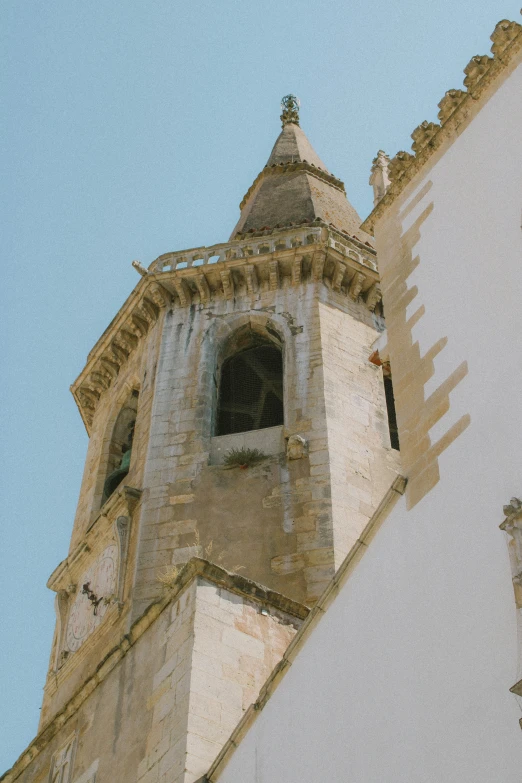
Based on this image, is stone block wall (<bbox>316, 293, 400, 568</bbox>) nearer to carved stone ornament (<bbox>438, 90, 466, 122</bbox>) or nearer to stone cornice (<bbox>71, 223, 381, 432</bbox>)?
stone cornice (<bbox>71, 223, 381, 432</bbox>)

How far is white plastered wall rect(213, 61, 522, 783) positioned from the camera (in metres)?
6.68

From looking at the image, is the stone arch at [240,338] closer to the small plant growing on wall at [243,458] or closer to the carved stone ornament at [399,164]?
the small plant growing on wall at [243,458]

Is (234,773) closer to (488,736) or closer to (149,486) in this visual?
(488,736)

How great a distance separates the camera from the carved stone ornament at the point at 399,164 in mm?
10711

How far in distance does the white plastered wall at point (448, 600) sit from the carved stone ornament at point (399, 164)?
1038mm

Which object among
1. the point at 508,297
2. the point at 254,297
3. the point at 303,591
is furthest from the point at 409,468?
the point at 254,297

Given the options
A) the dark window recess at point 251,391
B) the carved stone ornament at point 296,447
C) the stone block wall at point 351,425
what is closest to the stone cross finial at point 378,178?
the stone block wall at point 351,425

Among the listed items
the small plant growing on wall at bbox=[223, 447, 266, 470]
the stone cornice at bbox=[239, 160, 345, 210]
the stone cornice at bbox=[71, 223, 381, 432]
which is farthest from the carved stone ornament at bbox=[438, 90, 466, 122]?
the stone cornice at bbox=[239, 160, 345, 210]

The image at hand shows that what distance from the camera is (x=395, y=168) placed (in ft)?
35.6

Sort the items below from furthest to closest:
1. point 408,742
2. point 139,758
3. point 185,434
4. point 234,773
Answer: point 185,434 → point 139,758 → point 234,773 → point 408,742

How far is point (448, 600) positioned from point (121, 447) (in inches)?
477

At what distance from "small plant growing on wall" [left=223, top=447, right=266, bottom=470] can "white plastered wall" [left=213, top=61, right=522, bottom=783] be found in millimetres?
6736

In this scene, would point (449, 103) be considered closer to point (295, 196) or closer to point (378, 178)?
point (378, 178)

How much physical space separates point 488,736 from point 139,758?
485cm
